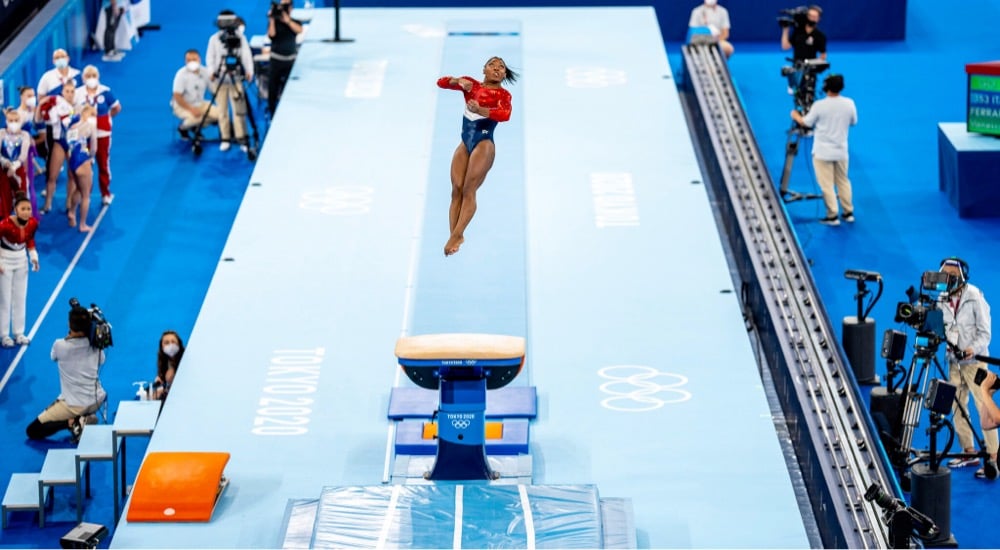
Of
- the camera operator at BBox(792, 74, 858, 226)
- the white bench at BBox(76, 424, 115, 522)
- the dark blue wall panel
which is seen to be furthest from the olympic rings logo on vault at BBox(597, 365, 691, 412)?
the dark blue wall panel

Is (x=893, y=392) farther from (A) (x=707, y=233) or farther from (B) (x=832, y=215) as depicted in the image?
(B) (x=832, y=215)

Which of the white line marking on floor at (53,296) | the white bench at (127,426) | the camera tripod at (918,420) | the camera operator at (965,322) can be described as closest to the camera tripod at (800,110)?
the camera tripod at (918,420)

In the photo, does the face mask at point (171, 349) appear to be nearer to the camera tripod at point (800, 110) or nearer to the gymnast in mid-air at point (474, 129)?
the gymnast in mid-air at point (474, 129)

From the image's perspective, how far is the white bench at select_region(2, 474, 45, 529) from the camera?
421 inches

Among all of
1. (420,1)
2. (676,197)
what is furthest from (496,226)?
(420,1)

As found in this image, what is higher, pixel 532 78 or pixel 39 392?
pixel 532 78

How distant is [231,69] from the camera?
54.4 ft

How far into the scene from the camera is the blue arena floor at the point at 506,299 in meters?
9.66

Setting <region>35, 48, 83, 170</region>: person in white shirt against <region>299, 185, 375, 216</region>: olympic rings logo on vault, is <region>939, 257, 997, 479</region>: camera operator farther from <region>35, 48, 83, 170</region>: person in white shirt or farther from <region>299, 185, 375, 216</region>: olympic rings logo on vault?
<region>35, 48, 83, 170</region>: person in white shirt

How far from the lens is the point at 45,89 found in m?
15.2

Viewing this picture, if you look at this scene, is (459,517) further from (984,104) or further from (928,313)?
(984,104)

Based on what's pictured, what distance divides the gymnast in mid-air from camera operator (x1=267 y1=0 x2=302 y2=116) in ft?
28.5

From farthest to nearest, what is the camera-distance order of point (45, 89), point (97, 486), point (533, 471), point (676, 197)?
1. point (45, 89)
2. point (676, 197)
3. point (97, 486)
4. point (533, 471)

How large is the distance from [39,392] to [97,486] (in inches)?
60.0
